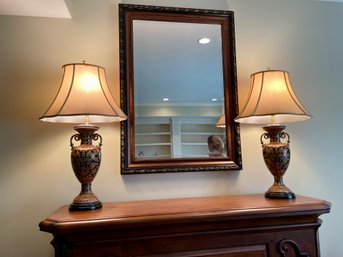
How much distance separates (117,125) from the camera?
1.58 meters

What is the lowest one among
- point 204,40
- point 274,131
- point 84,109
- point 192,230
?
point 192,230

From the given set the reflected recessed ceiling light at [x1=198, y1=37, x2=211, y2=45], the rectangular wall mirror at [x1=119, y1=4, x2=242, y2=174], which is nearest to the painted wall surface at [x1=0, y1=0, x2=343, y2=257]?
the rectangular wall mirror at [x1=119, y1=4, x2=242, y2=174]

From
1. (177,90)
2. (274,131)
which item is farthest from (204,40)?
(274,131)

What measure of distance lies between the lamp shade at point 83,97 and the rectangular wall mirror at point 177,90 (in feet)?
0.80

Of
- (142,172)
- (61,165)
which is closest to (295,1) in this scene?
(142,172)

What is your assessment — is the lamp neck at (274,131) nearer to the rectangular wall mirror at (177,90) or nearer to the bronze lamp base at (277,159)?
the bronze lamp base at (277,159)

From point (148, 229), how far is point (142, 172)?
453mm

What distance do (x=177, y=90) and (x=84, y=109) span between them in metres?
0.62

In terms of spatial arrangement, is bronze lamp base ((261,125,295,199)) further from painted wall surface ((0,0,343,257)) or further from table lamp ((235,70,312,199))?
painted wall surface ((0,0,343,257))

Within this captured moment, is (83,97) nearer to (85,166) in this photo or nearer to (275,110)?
(85,166)

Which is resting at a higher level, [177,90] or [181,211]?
[177,90]

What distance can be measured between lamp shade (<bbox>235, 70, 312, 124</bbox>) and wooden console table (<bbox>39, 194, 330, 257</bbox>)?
44cm

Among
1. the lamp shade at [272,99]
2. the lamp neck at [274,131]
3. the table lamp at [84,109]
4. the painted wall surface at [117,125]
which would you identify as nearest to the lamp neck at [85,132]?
the table lamp at [84,109]

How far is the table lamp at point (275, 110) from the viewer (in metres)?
1.39
